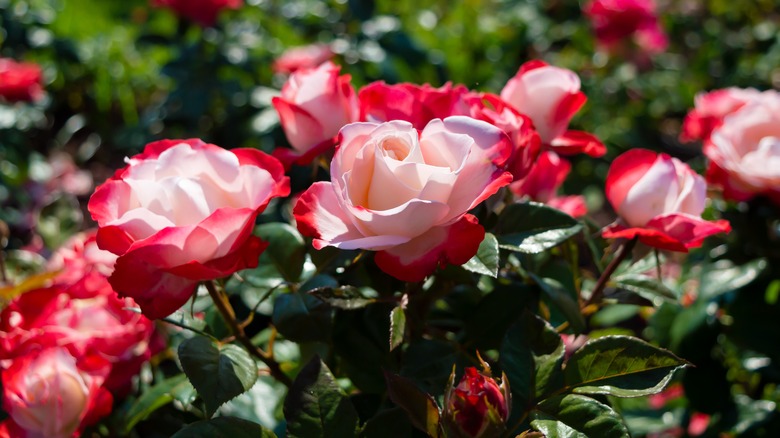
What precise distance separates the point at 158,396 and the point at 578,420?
404 millimetres

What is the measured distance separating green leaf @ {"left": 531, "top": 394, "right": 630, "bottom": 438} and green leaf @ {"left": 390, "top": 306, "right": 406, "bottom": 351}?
0.11 metres

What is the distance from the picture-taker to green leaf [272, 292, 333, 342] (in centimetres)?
65

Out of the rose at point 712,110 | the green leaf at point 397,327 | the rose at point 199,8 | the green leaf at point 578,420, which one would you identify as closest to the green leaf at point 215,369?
the green leaf at point 397,327

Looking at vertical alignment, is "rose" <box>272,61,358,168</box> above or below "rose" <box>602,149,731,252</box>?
above

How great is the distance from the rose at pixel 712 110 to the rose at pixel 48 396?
2.76ft

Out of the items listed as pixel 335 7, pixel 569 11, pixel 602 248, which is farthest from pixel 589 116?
pixel 602 248

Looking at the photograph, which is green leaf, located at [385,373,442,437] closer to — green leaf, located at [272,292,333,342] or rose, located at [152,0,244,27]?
green leaf, located at [272,292,333,342]

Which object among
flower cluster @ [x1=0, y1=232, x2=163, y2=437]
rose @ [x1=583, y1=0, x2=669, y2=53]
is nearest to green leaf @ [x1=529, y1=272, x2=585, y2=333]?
flower cluster @ [x1=0, y1=232, x2=163, y2=437]

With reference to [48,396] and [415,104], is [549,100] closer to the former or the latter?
[415,104]

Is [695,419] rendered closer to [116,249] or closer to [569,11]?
[116,249]

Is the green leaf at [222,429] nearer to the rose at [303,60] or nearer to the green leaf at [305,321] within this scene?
the green leaf at [305,321]

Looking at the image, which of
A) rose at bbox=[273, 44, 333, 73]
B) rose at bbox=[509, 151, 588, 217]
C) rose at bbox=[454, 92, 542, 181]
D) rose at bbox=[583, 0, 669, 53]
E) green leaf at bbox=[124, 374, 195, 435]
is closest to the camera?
rose at bbox=[454, 92, 542, 181]

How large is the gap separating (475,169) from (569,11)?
256 cm

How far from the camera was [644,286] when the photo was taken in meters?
0.79
